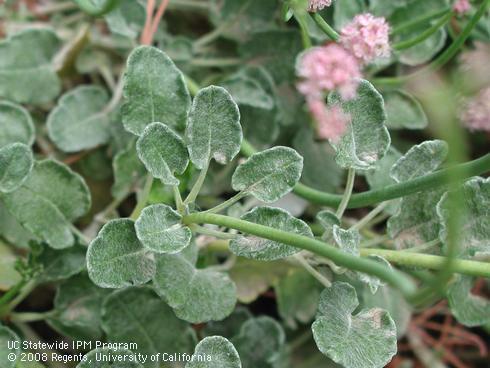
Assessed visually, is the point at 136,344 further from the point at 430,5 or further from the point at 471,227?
the point at 430,5

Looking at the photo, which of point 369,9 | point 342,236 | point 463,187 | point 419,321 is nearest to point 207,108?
point 342,236

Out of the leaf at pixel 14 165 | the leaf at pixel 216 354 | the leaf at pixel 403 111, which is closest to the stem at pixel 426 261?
the leaf at pixel 216 354

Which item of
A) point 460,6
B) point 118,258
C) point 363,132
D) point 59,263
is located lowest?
point 59,263

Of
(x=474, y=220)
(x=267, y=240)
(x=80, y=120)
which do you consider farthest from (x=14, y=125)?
(x=474, y=220)

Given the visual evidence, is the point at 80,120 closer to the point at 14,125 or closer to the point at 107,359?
the point at 14,125

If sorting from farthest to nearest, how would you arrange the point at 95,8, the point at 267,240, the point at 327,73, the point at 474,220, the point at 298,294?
the point at 298,294 → the point at 95,8 → the point at 474,220 → the point at 267,240 → the point at 327,73

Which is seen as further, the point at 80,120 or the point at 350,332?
the point at 80,120

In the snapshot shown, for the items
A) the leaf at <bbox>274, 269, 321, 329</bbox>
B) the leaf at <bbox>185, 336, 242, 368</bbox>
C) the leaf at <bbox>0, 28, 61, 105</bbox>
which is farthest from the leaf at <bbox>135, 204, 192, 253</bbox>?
the leaf at <bbox>0, 28, 61, 105</bbox>
